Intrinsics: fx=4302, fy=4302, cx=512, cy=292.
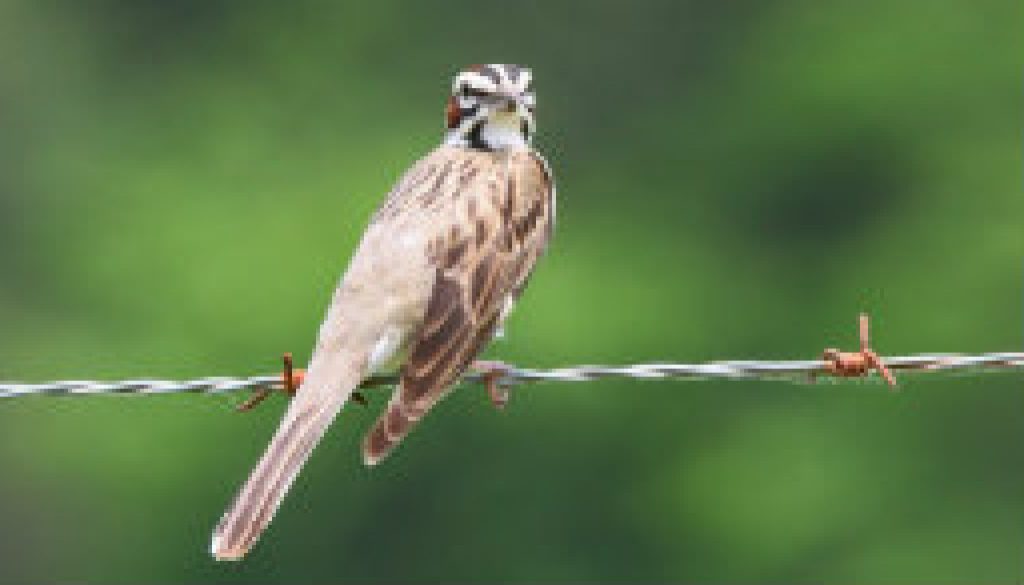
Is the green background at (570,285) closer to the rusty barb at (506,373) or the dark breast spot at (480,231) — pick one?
the dark breast spot at (480,231)

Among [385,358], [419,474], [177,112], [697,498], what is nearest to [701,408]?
[697,498]

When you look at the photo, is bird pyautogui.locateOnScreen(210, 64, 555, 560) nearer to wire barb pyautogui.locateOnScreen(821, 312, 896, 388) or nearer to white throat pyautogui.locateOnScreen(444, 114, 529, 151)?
white throat pyautogui.locateOnScreen(444, 114, 529, 151)

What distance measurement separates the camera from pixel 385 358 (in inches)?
452

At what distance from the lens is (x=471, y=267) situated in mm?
11672

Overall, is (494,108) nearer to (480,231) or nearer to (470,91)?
(470,91)

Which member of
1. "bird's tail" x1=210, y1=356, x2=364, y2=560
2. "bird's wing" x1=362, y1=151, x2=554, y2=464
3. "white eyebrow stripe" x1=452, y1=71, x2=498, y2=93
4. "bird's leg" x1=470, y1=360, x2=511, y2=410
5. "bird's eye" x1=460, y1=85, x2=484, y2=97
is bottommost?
"bird's tail" x1=210, y1=356, x2=364, y2=560

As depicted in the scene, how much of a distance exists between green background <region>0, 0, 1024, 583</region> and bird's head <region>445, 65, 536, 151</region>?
9.68 metres

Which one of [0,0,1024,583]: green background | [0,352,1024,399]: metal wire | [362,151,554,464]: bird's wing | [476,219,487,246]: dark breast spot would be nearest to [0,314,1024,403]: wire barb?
[0,352,1024,399]: metal wire

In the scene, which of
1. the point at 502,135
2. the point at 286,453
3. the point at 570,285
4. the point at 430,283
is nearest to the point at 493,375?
the point at 430,283

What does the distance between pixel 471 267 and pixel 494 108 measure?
904 mm

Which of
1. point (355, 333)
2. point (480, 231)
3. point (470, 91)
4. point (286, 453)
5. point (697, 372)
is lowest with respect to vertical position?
point (286, 453)

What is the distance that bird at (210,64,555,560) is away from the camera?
36.0 ft

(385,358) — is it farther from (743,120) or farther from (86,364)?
(743,120)

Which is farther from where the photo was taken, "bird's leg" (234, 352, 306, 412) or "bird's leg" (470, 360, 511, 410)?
"bird's leg" (470, 360, 511, 410)
